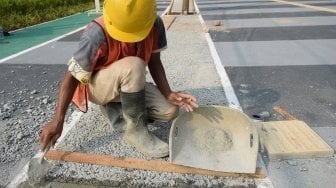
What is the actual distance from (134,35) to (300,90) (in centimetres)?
257

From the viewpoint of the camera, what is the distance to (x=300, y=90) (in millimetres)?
4336

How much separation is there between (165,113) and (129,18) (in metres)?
0.85

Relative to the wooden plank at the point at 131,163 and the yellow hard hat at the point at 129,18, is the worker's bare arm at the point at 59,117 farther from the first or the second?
the yellow hard hat at the point at 129,18

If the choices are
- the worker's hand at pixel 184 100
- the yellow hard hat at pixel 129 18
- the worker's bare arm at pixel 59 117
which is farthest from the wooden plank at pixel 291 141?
the worker's bare arm at pixel 59 117

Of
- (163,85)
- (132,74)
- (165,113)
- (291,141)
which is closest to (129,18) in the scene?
(132,74)

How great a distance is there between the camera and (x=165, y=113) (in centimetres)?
291

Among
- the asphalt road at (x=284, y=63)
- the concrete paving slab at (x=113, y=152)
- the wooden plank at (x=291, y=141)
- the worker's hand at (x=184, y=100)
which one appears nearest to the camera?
the concrete paving slab at (x=113, y=152)

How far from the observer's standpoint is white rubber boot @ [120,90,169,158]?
2709 mm

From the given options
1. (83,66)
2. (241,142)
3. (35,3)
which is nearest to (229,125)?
(241,142)

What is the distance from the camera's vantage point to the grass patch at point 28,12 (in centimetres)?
1025

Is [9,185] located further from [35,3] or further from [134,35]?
[35,3]

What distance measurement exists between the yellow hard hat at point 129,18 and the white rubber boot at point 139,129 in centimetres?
43

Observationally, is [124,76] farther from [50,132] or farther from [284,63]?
[284,63]

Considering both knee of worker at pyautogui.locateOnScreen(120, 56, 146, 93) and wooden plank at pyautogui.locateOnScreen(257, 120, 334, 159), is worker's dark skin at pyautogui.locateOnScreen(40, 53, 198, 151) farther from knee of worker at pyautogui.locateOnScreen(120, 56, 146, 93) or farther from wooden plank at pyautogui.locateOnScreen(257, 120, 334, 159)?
wooden plank at pyautogui.locateOnScreen(257, 120, 334, 159)
